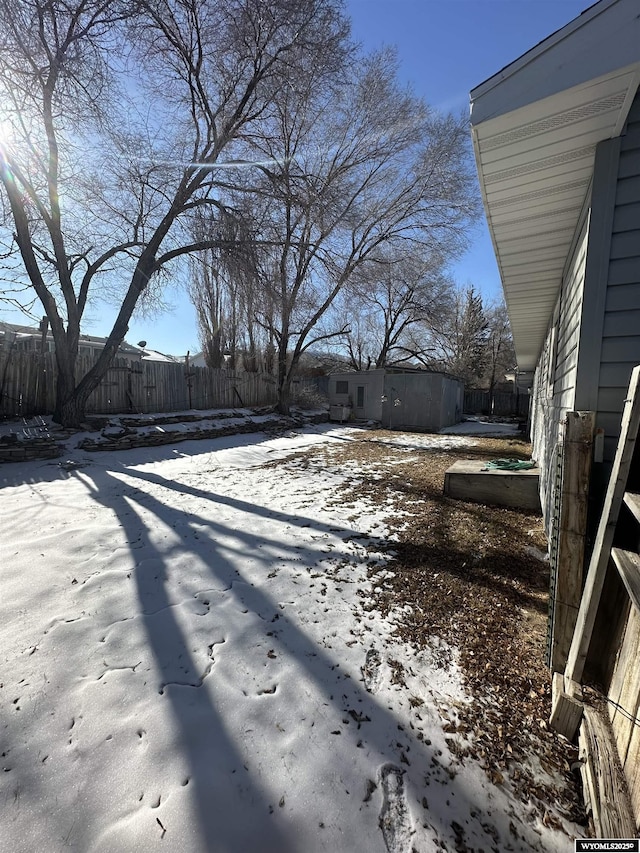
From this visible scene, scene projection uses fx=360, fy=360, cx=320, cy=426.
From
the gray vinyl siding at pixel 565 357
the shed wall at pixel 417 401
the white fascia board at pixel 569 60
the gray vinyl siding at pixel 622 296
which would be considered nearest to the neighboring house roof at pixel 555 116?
the white fascia board at pixel 569 60

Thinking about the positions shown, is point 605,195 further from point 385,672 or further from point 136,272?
point 136,272

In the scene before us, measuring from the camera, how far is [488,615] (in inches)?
89.4

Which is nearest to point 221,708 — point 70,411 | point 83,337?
point 70,411

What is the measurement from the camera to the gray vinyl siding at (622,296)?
2090mm

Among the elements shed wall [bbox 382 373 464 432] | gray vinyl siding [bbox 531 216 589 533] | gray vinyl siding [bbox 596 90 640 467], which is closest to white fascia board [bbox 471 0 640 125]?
gray vinyl siding [bbox 596 90 640 467]

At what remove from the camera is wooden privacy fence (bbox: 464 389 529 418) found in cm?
2261

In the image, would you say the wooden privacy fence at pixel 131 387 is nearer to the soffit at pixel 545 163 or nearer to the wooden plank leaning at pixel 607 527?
the soffit at pixel 545 163

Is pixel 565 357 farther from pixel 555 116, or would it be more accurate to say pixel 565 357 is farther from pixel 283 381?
pixel 283 381

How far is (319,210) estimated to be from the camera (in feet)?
33.3

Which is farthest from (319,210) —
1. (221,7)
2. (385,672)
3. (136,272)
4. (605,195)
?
(385,672)

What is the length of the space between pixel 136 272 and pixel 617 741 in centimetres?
983

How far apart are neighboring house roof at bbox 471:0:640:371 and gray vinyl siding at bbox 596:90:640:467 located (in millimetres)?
167

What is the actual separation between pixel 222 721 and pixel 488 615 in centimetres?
166

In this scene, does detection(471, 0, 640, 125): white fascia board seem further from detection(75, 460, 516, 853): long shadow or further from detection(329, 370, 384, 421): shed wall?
detection(329, 370, 384, 421): shed wall
